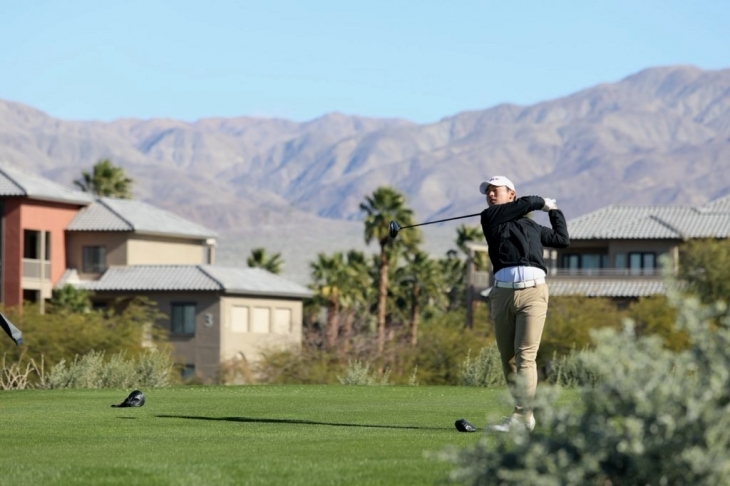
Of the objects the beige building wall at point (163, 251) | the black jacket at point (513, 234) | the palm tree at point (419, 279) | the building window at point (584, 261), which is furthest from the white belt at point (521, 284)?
the palm tree at point (419, 279)

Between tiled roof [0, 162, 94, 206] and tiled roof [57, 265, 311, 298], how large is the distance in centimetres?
387

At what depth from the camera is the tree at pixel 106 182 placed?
102 m

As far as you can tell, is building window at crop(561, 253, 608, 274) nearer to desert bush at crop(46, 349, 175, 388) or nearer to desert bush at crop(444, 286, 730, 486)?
desert bush at crop(46, 349, 175, 388)

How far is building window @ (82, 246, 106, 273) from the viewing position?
82.7 metres

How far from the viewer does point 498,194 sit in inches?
560

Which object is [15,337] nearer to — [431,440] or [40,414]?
[40,414]

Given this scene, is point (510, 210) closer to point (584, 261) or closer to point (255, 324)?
point (255, 324)

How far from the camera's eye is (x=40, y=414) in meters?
16.6

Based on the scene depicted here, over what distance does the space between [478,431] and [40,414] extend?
5408 mm

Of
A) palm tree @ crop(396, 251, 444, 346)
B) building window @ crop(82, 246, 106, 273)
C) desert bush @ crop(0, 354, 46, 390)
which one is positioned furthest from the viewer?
palm tree @ crop(396, 251, 444, 346)

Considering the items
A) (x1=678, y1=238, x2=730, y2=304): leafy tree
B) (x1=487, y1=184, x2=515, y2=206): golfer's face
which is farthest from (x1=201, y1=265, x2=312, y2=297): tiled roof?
(x1=487, y1=184, x2=515, y2=206): golfer's face

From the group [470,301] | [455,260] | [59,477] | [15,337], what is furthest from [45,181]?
[59,477]

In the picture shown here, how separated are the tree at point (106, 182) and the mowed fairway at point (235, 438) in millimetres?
82551

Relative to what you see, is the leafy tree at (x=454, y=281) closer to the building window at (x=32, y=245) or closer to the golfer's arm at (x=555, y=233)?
the building window at (x=32, y=245)
